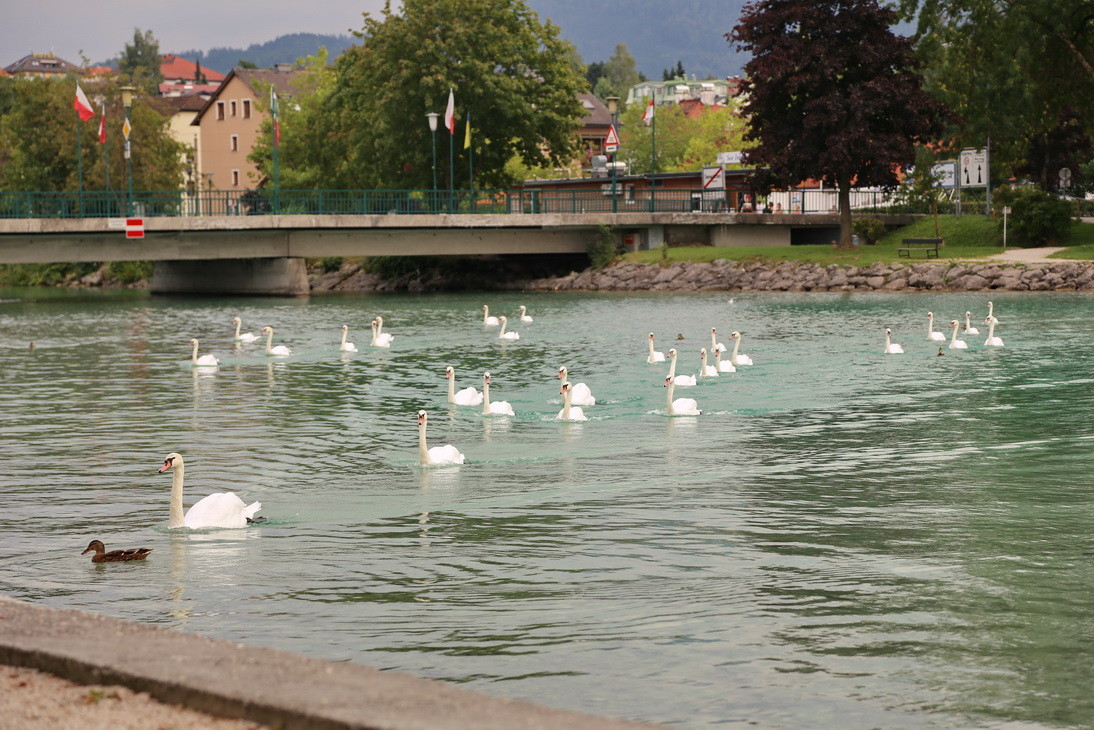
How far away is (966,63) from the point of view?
60.2 meters

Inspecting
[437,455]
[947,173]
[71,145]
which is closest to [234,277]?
[71,145]

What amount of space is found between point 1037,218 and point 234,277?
41.8 metres

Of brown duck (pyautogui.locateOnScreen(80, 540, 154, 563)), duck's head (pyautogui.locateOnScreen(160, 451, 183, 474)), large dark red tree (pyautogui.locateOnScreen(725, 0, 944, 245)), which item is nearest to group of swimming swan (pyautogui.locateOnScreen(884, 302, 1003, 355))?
duck's head (pyautogui.locateOnScreen(160, 451, 183, 474))

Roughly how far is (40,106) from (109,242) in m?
37.1

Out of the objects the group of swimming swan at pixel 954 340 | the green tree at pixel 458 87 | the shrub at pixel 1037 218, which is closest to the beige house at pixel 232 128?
the green tree at pixel 458 87

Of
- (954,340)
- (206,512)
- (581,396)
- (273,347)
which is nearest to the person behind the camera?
(206,512)

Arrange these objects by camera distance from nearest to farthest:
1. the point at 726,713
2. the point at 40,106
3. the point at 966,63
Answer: the point at 726,713, the point at 966,63, the point at 40,106

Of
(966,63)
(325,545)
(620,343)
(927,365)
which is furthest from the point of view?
(966,63)

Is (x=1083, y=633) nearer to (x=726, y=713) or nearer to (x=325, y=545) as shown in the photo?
(x=726, y=713)

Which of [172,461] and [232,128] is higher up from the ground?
[232,128]

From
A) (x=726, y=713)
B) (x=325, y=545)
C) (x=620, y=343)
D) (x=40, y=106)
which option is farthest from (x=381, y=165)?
(x=726, y=713)

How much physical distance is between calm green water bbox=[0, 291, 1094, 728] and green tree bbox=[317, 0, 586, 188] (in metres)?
44.6

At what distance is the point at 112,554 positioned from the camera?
1273 cm

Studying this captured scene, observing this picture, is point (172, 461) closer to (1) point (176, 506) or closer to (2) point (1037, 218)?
(1) point (176, 506)
